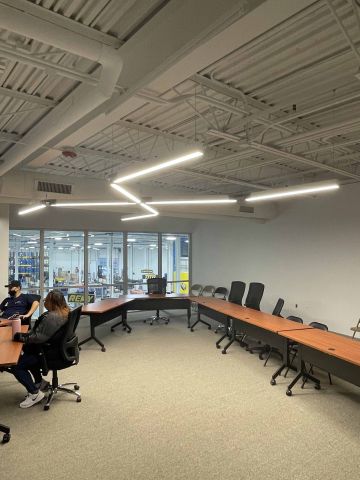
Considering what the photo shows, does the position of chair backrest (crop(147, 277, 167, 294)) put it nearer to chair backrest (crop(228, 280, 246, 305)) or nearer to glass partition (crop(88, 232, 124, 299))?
glass partition (crop(88, 232, 124, 299))

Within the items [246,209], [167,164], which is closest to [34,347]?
[167,164]

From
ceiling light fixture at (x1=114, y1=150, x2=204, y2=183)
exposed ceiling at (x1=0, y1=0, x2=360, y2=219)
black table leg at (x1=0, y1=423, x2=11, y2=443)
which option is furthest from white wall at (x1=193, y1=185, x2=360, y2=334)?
black table leg at (x1=0, y1=423, x2=11, y2=443)

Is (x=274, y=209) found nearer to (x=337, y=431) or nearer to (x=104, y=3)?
(x=337, y=431)

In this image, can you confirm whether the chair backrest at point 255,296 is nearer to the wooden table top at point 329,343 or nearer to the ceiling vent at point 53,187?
the wooden table top at point 329,343

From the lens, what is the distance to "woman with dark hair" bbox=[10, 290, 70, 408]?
3639mm

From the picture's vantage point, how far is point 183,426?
3312 millimetres

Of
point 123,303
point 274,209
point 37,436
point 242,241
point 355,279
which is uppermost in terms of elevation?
point 274,209

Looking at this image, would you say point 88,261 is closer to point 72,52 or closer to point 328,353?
point 328,353

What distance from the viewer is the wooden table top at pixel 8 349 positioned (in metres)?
3.00

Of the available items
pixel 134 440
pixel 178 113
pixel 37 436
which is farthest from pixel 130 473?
pixel 178 113

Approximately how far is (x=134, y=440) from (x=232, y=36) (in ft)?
11.2

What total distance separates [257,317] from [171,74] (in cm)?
415

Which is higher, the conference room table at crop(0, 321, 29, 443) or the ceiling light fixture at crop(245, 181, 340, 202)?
the ceiling light fixture at crop(245, 181, 340, 202)

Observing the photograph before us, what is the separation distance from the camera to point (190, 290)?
1120 centimetres
